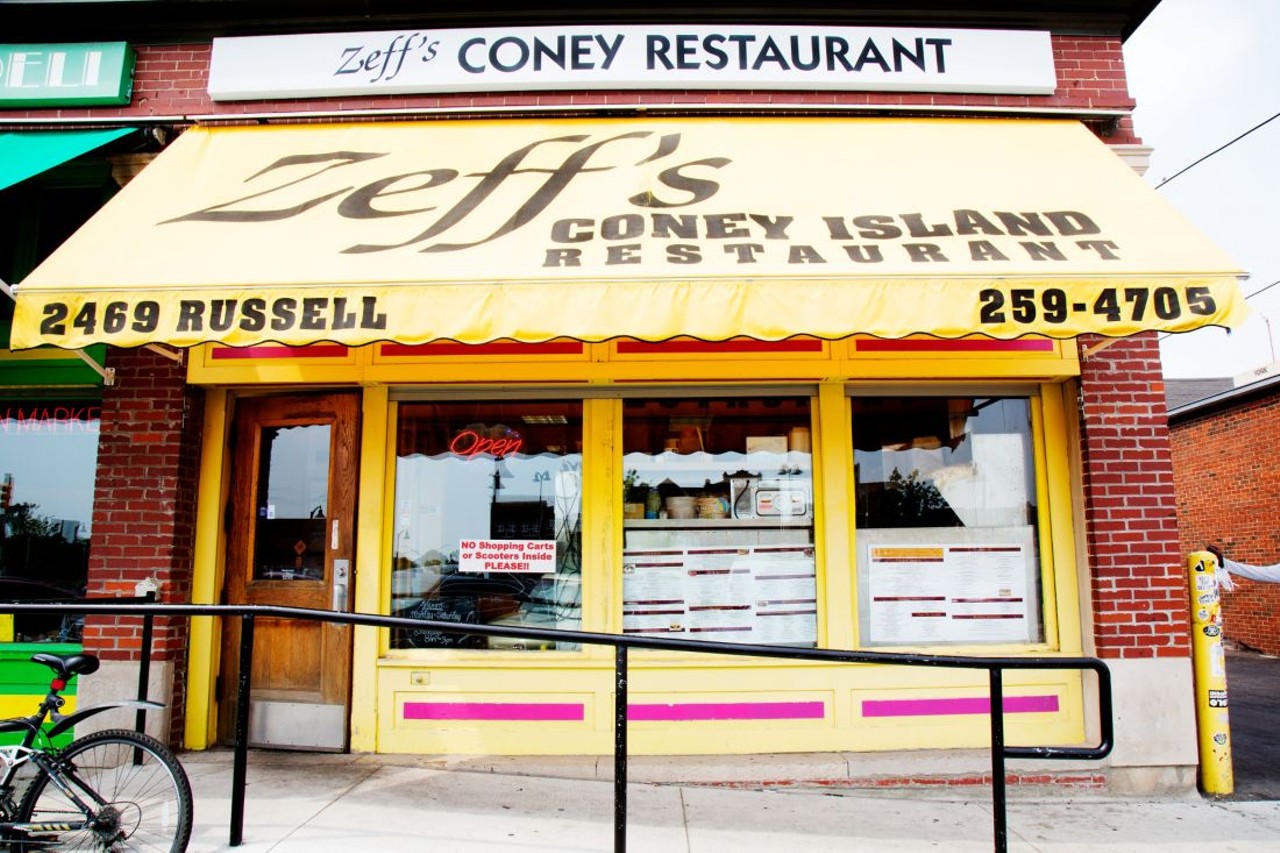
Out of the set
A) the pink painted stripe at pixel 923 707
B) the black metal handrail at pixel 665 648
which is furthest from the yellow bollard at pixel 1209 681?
the black metal handrail at pixel 665 648

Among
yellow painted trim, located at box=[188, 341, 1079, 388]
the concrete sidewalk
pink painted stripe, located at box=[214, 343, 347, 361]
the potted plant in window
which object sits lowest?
the concrete sidewalk

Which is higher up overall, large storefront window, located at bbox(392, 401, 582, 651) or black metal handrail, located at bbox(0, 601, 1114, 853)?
large storefront window, located at bbox(392, 401, 582, 651)

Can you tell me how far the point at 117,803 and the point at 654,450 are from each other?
3478mm

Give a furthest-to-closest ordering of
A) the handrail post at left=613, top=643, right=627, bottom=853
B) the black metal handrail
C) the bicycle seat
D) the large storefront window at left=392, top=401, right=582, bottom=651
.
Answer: the large storefront window at left=392, top=401, right=582, bottom=651 → the bicycle seat → the handrail post at left=613, top=643, right=627, bottom=853 → the black metal handrail

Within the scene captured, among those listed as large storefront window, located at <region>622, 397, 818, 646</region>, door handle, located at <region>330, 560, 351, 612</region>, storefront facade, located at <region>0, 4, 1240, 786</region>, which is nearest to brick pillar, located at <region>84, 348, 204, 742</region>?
storefront facade, located at <region>0, 4, 1240, 786</region>

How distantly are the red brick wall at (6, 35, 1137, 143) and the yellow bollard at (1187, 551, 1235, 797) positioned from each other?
3.04 m

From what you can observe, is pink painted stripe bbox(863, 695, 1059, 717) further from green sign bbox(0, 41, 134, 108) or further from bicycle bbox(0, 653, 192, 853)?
green sign bbox(0, 41, 134, 108)

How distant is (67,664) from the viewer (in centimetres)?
367

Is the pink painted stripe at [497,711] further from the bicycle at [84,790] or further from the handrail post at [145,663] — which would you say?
the bicycle at [84,790]

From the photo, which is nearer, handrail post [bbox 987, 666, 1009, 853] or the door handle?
handrail post [bbox 987, 666, 1009, 853]

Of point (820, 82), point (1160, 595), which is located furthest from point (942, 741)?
point (820, 82)

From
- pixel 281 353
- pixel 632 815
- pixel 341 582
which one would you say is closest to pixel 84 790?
pixel 341 582

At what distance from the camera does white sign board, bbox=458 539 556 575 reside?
5461mm

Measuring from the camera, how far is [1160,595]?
505 centimetres
